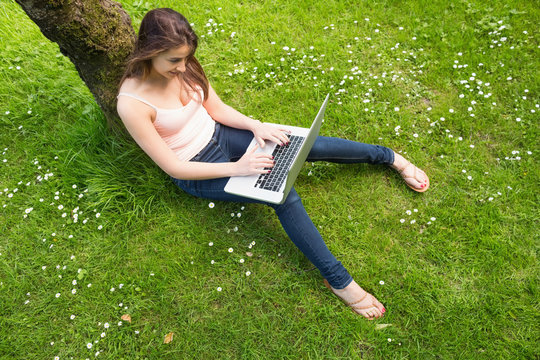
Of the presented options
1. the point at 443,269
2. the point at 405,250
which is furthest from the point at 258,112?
the point at 443,269

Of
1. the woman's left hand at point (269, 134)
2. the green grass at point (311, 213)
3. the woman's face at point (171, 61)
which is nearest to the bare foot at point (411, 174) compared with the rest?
the green grass at point (311, 213)

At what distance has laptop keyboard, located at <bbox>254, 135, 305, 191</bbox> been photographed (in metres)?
2.65

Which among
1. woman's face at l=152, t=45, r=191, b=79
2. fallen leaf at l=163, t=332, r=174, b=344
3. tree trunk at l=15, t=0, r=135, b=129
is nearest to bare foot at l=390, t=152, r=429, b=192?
woman's face at l=152, t=45, r=191, b=79

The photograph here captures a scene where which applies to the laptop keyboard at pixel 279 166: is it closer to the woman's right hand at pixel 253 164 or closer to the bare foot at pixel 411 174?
the woman's right hand at pixel 253 164

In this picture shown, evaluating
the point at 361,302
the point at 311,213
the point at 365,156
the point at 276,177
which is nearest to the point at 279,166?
the point at 276,177

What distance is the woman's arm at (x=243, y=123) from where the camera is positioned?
9.39 ft

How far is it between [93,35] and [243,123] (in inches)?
48.7

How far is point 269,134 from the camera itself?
9.39ft

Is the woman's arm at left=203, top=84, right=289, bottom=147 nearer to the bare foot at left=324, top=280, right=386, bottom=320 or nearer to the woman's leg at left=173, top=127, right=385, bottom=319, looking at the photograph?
the woman's leg at left=173, top=127, right=385, bottom=319

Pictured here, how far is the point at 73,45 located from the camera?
9.11 ft

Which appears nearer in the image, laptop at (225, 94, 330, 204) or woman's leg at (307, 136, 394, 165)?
laptop at (225, 94, 330, 204)

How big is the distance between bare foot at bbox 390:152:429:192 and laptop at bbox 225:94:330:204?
0.94 meters

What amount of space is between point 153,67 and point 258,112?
64.2 inches

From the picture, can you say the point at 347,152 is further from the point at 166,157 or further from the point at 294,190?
the point at 166,157
